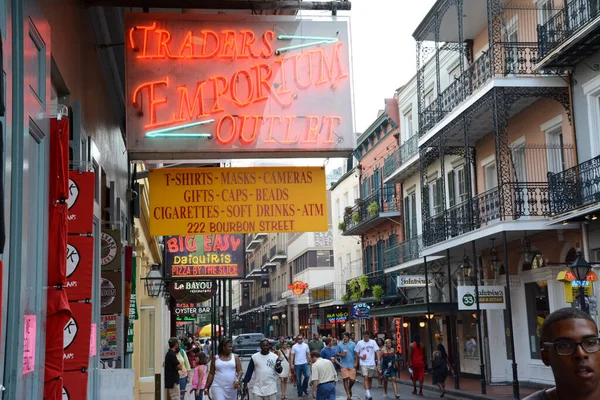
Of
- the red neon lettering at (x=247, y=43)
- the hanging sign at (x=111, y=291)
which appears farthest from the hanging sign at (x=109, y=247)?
the red neon lettering at (x=247, y=43)

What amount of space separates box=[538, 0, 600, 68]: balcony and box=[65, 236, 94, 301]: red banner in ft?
49.1

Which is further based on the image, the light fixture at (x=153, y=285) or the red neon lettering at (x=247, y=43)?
the light fixture at (x=153, y=285)

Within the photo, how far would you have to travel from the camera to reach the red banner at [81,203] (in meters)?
5.83

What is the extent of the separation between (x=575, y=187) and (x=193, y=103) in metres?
13.9

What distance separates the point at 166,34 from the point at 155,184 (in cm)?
195

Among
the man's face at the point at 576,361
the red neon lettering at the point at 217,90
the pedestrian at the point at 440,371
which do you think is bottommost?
the pedestrian at the point at 440,371

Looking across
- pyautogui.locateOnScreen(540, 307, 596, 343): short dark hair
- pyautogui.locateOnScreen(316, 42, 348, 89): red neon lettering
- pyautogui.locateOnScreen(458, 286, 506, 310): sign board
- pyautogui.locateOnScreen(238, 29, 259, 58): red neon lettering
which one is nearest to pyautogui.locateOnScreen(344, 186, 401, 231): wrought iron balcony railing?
pyautogui.locateOnScreen(458, 286, 506, 310): sign board

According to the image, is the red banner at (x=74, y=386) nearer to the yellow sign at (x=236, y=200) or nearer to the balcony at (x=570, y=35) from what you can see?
the yellow sign at (x=236, y=200)

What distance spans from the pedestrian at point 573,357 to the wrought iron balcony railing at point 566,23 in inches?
652

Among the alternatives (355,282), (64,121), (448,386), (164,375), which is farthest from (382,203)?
→ (64,121)

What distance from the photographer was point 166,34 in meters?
8.20

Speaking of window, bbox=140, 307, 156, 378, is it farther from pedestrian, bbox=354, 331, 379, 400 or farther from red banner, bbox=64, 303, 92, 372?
red banner, bbox=64, 303, 92, 372

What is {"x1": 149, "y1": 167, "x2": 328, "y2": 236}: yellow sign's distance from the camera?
9.23 meters

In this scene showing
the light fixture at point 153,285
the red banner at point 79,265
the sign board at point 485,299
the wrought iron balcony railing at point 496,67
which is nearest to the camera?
the red banner at point 79,265
